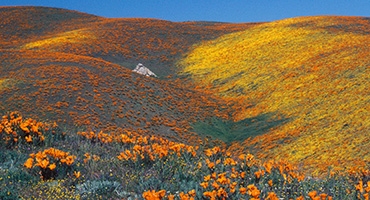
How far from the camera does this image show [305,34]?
186 feet

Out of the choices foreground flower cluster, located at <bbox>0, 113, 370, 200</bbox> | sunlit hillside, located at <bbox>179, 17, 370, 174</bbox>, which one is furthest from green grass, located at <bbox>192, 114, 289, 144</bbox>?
foreground flower cluster, located at <bbox>0, 113, 370, 200</bbox>

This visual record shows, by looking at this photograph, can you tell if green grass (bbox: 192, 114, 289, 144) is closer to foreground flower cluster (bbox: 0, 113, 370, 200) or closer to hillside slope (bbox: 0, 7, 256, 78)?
foreground flower cluster (bbox: 0, 113, 370, 200)

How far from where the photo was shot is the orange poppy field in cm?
907

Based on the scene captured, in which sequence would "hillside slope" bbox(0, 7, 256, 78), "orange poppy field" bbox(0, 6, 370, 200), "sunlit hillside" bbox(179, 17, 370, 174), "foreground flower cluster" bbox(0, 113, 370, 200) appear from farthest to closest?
1. "hillside slope" bbox(0, 7, 256, 78)
2. "sunlit hillside" bbox(179, 17, 370, 174)
3. "orange poppy field" bbox(0, 6, 370, 200)
4. "foreground flower cluster" bbox(0, 113, 370, 200)

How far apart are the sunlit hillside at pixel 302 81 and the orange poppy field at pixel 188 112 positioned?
0.14 meters

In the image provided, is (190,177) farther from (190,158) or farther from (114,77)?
(114,77)

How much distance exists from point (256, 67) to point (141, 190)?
41.2 meters

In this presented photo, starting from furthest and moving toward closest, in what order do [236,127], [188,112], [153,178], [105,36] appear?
[105,36], [188,112], [236,127], [153,178]

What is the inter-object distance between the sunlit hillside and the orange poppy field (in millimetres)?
139

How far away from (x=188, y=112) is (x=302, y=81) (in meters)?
10.5

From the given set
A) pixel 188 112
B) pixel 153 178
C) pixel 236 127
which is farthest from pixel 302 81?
pixel 153 178

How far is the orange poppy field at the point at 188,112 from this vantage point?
907cm

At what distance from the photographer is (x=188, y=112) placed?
116 ft

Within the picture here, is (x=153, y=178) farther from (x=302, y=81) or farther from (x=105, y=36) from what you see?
(x=105, y=36)
